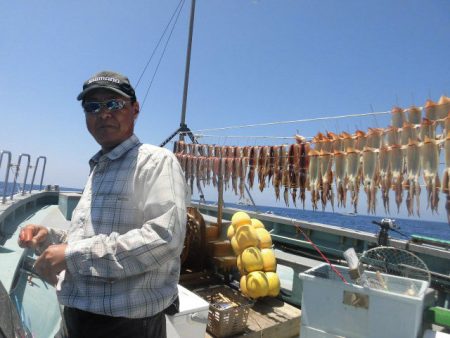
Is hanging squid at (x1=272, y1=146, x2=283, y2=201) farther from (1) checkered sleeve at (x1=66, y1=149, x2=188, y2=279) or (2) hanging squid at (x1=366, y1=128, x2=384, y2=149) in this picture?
(1) checkered sleeve at (x1=66, y1=149, x2=188, y2=279)

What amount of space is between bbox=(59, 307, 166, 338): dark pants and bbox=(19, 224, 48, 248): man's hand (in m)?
0.47

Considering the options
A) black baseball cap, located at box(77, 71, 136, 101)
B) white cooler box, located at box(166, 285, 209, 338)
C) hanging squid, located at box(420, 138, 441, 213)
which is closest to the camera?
black baseball cap, located at box(77, 71, 136, 101)

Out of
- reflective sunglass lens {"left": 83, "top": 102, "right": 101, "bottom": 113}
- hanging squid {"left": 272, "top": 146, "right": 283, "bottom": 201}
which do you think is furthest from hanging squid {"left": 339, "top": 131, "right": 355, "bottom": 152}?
reflective sunglass lens {"left": 83, "top": 102, "right": 101, "bottom": 113}

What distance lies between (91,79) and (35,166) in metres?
8.90

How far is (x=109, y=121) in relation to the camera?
1807mm

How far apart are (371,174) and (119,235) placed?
3499mm

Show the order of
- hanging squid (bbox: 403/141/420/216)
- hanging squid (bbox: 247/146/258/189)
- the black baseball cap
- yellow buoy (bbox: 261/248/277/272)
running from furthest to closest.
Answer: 1. hanging squid (bbox: 247/146/258/189)
2. yellow buoy (bbox: 261/248/277/272)
3. hanging squid (bbox: 403/141/420/216)
4. the black baseball cap

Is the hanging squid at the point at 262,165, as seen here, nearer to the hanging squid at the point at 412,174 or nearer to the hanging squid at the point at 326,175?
the hanging squid at the point at 326,175

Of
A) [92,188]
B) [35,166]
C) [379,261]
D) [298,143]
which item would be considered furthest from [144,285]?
[35,166]

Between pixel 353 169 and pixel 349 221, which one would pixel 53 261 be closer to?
pixel 353 169

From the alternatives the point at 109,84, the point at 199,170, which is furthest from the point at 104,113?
the point at 199,170

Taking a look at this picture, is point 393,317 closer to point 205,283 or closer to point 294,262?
point 294,262

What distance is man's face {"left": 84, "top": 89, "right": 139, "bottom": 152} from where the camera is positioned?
1.77m

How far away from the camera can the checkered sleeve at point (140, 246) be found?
4.62ft
